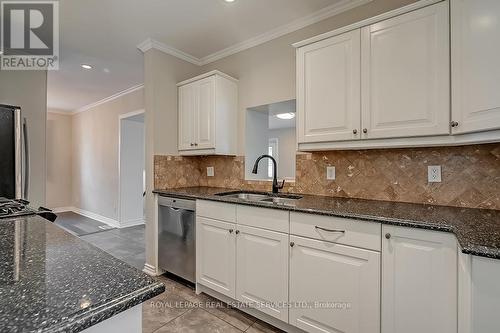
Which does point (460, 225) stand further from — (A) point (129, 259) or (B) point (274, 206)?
(A) point (129, 259)

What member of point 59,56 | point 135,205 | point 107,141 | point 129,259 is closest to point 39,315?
point 129,259

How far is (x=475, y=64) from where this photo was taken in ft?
4.33

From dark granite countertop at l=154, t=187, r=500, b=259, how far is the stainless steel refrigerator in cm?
229

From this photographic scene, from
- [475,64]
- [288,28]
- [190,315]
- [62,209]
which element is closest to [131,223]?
[62,209]

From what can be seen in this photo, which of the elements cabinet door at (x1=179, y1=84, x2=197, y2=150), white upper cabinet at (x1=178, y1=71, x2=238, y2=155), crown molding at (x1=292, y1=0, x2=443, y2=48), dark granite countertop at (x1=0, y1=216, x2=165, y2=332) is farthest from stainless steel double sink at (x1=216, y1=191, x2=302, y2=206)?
dark granite countertop at (x1=0, y1=216, x2=165, y2=332)

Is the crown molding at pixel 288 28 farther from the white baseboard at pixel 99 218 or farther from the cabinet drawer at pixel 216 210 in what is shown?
the white baseboard at pixel 99 218

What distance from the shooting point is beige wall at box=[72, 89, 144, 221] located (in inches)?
193

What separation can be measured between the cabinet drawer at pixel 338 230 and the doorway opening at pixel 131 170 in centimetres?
397

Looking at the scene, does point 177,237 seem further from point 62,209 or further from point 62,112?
point 62,112

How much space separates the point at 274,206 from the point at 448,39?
142cm

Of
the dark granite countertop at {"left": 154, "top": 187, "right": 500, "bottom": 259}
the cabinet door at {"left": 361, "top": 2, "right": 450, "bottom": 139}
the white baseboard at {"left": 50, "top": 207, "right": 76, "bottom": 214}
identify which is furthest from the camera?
the white baseboard at {"left": 50, "top": 207, "right": 76, "bottom": 214}

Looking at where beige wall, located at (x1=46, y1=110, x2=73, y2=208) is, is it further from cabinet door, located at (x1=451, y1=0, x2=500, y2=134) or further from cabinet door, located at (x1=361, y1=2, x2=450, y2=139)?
cabinet door, located at (x1=451, y1=0, x2=500, y2=134)

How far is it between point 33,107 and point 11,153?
816 mm

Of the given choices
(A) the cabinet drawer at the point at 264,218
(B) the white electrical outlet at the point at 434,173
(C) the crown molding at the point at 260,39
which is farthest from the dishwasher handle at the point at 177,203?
(B) the white electrical outlet at the point at 434,173
